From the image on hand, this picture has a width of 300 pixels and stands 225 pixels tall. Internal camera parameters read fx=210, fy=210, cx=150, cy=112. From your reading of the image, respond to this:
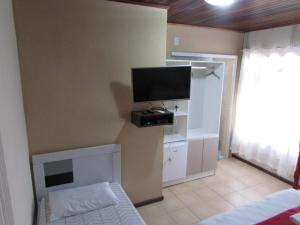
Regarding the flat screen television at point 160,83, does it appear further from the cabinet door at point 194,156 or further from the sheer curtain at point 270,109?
the sheer curtain at point 270,109

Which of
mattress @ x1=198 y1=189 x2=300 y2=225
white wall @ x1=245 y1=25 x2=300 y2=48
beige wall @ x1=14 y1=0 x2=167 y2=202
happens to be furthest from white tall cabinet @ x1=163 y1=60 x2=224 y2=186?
mattress @ x1=198 y1=189 x2=300 y2=225

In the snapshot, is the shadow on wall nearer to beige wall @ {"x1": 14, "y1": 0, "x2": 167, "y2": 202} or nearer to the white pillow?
beige wall @ {"x1": 14, "y1": 0, "x2": 167, "y2": 202}

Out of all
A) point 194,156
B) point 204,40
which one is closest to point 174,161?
point 194,156

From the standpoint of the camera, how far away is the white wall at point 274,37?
10.5ft

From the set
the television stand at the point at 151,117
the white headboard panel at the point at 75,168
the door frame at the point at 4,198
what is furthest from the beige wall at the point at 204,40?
the door frame at the point at 4,198

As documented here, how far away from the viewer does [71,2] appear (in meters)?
2.08

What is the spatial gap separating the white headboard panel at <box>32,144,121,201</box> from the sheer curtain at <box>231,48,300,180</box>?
8.65 ft

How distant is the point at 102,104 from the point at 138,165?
94cm

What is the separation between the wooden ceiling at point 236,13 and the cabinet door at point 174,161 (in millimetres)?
1853

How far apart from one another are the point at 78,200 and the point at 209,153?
2.30 m

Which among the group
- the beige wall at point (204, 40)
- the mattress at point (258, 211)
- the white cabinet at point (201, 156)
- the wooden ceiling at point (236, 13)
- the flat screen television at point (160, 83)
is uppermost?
the wooden ceiling at point (236, 13)

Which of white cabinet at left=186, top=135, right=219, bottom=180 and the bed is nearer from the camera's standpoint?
the bed

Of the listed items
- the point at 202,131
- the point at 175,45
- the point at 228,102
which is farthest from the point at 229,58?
the point at 202,131

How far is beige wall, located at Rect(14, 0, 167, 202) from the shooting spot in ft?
6.64
